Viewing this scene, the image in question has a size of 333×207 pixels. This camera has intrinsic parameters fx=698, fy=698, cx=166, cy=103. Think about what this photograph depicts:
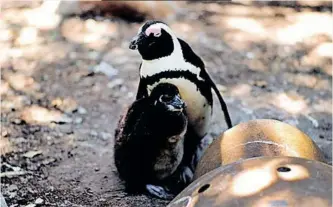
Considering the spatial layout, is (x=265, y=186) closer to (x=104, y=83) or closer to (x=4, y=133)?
(x=4, y=133)

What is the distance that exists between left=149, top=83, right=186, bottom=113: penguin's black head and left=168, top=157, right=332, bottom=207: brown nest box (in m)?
0.86

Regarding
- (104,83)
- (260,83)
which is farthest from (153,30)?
(260,83)

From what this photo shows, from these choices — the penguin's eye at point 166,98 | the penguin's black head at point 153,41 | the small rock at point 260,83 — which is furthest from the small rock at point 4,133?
the small rock at point 260,83

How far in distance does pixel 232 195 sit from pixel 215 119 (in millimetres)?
2008

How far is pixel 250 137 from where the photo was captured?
287 centimetres

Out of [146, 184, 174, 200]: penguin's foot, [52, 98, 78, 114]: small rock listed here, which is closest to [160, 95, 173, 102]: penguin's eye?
[146, 184, 174, 200]: penguin's foot

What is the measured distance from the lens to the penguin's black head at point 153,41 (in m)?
3.25

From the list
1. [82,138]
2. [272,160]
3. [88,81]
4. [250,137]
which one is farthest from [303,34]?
[272,160]

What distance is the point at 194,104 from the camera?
3.43 m

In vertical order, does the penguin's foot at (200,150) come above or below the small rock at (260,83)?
below

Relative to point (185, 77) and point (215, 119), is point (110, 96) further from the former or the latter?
point (185, 77)

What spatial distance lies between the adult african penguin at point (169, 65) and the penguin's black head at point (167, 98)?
12 centimetres

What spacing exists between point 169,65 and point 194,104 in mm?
259

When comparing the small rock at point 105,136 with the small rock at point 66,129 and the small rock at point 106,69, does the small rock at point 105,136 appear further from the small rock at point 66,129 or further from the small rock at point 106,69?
the small rock at point 106,69
